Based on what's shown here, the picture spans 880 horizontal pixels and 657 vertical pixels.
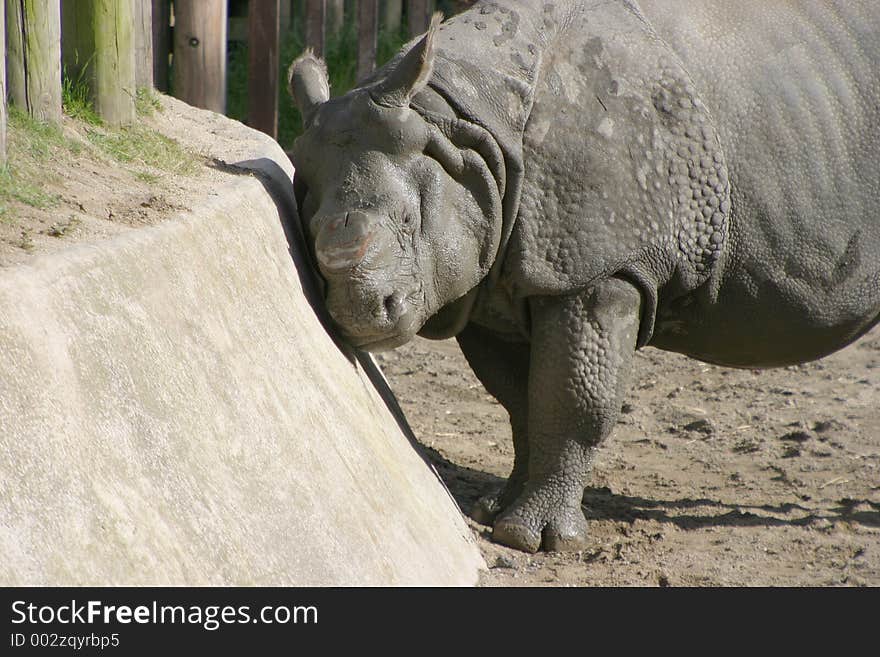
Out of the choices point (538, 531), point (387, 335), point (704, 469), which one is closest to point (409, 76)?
point (387, 335)

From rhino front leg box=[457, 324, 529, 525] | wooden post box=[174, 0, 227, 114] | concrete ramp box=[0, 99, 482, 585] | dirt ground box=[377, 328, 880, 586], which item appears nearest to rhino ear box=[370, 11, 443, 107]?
concrete ramp box=[0, 99, 482, 585]

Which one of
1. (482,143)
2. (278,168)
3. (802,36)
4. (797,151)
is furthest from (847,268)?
(278,168)

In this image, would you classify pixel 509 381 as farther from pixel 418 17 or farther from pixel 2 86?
pixel 418 17

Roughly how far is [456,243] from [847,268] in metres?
1.49

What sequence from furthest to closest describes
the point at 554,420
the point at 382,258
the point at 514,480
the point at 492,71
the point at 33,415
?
1. the point at 514,480
2. the point at 554,420
3. the point at 492,71
4. the point at 382,258
5. the point at 33,415

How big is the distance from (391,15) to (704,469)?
15.7 feet

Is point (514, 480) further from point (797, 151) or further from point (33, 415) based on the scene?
point (33, 415)

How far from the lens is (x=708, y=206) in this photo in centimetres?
409

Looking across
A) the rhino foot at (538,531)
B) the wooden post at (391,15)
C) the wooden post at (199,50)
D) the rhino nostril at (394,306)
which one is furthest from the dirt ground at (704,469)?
the wooden post at (391,15)

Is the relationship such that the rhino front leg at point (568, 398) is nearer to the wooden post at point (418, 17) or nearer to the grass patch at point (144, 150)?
the grass patch at point (144, 150)

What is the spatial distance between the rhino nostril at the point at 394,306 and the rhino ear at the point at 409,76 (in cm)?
59

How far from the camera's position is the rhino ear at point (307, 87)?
406 cm

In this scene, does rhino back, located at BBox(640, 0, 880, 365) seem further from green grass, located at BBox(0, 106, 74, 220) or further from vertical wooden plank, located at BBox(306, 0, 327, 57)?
vertical wooden plank, located at BBox(306, 0, 327, 57)

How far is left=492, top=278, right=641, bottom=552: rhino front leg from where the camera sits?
406 centimetres
